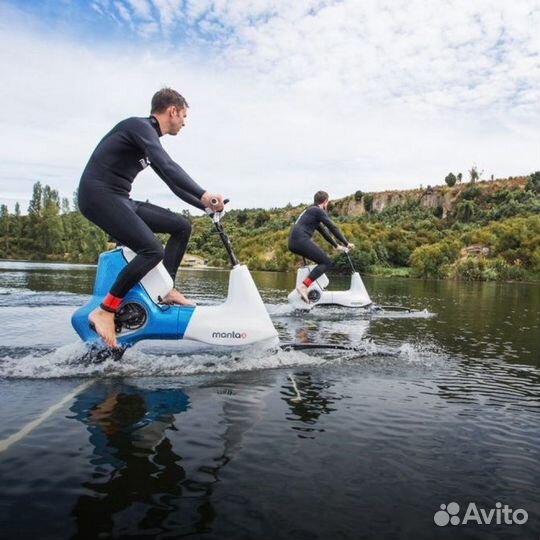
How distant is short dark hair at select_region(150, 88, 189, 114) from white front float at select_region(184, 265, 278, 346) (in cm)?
166

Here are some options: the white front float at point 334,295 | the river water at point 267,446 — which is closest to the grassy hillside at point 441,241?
the white front float at point 334,295

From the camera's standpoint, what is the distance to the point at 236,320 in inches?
195

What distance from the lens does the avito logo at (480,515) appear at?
7.03 ft

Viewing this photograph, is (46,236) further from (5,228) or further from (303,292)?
(303,292)

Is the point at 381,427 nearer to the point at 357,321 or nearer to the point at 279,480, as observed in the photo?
the point at 279,480

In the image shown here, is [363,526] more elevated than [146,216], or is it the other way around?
[146,216]

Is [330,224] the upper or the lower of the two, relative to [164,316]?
upper

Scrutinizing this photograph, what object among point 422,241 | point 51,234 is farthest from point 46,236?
point 422,241

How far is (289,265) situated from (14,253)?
73.5 meters

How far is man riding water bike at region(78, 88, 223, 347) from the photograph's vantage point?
14.9 feet

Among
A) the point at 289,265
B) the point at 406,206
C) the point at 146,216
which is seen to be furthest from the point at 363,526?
the point at 406,206

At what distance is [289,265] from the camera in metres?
45.1

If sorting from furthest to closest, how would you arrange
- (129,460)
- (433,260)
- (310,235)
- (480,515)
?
→ 1. (433,260)
2. (310,235)
3. (129,460)
4. (480,515)

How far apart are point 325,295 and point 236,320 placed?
6.74m
